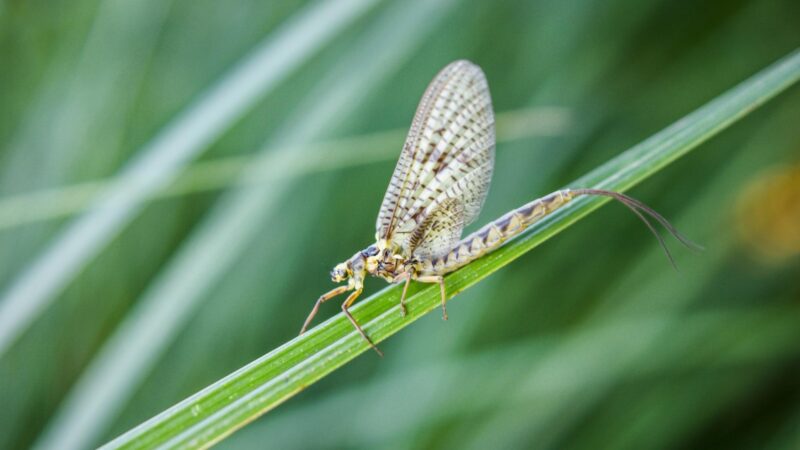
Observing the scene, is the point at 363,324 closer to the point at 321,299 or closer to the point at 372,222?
the point at 321,299

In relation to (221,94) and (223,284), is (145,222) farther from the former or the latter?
(221,94)

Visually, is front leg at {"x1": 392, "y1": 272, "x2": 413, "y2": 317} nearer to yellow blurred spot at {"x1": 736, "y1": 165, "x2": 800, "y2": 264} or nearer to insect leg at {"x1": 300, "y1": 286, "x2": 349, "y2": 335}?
insect leg at {"x1": 300, "y1": 286, "x2": 349, "y2": 335}

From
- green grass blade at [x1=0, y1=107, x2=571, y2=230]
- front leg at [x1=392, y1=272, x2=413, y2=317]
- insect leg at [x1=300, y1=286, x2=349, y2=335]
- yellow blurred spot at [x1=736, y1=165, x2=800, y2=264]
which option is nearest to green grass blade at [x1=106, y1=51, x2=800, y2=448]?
front leg at [x1=392, y1=272, x2=413, y2=317]

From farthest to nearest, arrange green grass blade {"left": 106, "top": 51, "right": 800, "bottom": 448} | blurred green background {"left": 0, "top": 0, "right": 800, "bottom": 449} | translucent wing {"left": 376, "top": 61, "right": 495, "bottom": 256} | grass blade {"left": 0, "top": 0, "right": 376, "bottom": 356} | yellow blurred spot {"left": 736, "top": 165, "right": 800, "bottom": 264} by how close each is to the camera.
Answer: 1. yellow blurred spot {"left": 736, "top": 165, "right": 800, "bottom": 264}
2. blurred green background {"left": 0, "top": 0, "right": 800, "bottom": 449}
3. grass blade {"left": 0, "top": 0, "right": 376, "bottom": 356}
4. translucent wing {"left": 376, "top": 61, "right": 495, "bottom": 256}
5. green grass blade {"left": 106, "top": 51, "right": 800, "bottom": 448}

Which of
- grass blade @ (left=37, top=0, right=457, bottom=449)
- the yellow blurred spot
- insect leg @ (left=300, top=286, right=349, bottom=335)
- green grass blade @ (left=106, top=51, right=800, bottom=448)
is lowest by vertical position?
the yellow blurred spot

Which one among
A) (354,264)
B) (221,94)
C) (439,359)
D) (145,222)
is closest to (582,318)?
(439,359)

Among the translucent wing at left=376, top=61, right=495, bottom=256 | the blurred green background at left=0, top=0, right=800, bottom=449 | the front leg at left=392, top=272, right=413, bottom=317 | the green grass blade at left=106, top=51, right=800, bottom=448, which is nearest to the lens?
the green grass blade at left=106, top=51, right=800, bottom=448

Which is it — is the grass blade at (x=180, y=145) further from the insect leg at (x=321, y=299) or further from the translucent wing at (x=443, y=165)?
the insect leg at (x=321, y=299)

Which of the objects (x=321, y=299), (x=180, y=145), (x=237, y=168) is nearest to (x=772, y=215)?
(x=321, y=299)
